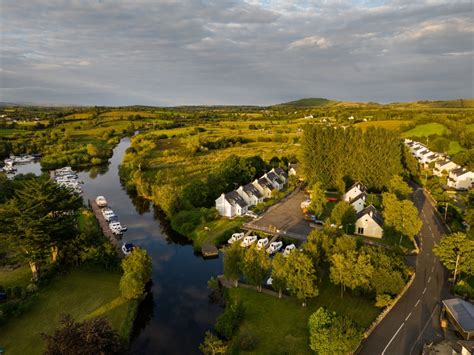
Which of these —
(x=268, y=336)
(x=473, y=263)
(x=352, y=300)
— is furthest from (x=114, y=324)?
(x=473, y=263)

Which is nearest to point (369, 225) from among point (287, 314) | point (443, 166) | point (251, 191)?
point (251, 191)

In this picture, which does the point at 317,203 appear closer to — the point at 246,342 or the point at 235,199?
the point at 235,199

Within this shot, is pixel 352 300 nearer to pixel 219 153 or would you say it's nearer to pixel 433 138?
pixel 219 153

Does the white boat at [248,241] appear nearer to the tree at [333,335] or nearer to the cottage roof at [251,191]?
the cottage roof at [251,191]

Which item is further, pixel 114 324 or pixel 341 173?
pixel 341 173

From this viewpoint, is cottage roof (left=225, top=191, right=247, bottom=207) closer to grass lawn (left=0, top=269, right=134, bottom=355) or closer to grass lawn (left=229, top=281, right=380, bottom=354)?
grass lawn (left=229, top=281, right=380, bottom=354)

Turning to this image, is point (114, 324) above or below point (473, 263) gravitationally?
below
